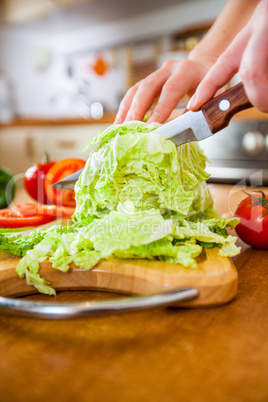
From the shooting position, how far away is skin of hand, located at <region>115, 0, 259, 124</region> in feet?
3.89

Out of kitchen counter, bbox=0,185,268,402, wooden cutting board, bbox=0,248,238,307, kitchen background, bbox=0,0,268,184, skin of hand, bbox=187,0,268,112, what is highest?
kitchen background, bbox=0,0,268,184

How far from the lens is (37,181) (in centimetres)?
159

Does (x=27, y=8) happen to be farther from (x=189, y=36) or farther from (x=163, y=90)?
(x=163, y=90)

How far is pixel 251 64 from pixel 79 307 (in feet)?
1.97

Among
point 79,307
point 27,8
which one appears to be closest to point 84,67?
point 27,8

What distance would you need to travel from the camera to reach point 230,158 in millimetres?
3338

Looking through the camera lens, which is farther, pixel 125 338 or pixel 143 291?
pixel 143 291

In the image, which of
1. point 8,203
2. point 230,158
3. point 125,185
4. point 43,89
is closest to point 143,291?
point 125,185

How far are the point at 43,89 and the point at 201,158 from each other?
5.76m

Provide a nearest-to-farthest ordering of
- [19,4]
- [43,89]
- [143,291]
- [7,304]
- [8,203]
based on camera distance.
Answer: [7,304]
[143,291]
[8,203]
[19,4]
[43,89]

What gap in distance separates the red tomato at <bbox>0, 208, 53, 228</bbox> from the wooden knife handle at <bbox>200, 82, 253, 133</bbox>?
0.60 m

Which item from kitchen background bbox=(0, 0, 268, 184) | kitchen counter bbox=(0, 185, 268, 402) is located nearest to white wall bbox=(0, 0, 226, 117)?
kitchen background bbox=(0, 0, 268, 184)

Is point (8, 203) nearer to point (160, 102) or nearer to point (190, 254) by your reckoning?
point (160, 102)

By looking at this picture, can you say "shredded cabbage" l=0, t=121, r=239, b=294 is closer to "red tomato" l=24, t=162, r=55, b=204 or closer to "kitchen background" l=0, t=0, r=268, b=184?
"red tomato" l=24, t=162, r=55, b=204
